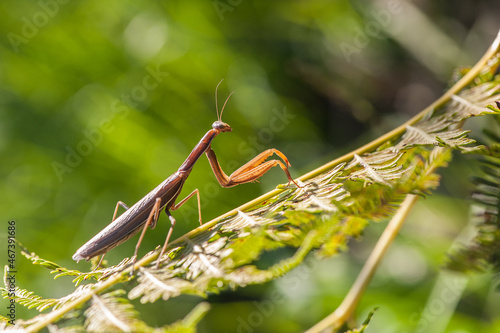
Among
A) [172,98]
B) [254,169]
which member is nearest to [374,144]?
[254,169]

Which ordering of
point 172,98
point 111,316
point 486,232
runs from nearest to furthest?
1. point 111,316
2. point 486,232
3. point 172,98

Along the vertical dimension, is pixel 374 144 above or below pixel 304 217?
above

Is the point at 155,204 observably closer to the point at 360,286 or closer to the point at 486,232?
the point at 360,286

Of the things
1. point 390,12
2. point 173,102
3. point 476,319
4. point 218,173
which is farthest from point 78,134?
point 476,319

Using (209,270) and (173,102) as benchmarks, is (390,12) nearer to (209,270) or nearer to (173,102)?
(173,102)

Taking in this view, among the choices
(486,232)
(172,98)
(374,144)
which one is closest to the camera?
(486,232)

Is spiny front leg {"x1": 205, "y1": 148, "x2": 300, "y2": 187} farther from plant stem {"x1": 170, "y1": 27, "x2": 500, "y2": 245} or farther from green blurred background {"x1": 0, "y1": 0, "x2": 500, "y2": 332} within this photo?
green blurred background {"x1": 0, "y1": 0, "x2": 500, "y2": 332}

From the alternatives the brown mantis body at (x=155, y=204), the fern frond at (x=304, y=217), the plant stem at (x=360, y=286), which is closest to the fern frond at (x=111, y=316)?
the fern frond at (x=304, y=217)

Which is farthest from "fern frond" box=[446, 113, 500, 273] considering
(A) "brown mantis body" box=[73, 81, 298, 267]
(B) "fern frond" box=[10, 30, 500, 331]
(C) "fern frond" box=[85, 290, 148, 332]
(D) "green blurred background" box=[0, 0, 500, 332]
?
(D) "green blurred background" box=[0, 0, 500, 332]

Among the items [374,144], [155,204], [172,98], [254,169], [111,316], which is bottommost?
[111,316]
